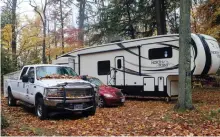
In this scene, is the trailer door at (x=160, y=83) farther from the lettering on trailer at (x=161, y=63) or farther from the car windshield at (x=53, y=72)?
the car windshield at (x=53, y=72)

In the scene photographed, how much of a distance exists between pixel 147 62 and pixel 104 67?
3034mm

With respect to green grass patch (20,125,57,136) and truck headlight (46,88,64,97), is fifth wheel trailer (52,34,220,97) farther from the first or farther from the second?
green grass patch (20,125,57,136)

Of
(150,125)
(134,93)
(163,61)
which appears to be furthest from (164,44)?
(150,125)

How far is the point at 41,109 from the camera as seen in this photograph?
9570 mm

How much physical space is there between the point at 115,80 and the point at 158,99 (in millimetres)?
2761

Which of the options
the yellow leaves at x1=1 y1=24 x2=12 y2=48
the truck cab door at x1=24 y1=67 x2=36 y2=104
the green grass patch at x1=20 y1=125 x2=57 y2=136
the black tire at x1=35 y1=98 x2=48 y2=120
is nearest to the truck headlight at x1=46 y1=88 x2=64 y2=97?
the black tire at x1=35 y1=98 x2=48 y2=120

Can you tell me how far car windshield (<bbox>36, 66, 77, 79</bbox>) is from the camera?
10.7 meters

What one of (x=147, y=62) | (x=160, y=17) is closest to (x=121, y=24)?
(x=160, y=17)

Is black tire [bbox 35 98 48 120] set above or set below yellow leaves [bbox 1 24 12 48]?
below

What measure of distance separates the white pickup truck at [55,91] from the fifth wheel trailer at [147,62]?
520 centimetres

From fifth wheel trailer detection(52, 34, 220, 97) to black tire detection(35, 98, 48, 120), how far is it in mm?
7100

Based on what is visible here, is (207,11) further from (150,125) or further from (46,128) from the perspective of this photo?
(46,128)

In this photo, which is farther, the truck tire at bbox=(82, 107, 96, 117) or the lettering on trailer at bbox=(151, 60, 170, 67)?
the lettering on trailer at bbox=(151, 60, 170, 67)

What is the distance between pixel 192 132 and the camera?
7.41 metres
